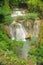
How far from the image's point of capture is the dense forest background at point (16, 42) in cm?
1155

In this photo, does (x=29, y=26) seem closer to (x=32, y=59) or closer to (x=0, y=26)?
(x=0, y=26)

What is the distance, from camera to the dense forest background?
11.5 meters

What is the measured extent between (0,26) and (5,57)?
4417 mm

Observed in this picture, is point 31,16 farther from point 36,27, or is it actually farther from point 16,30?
point 16,30

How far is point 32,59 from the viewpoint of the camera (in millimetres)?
12938

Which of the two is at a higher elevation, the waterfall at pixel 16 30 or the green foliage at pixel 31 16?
the green foliage at pixel 31 16

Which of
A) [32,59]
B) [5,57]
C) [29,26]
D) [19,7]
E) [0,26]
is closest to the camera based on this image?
[5,57]

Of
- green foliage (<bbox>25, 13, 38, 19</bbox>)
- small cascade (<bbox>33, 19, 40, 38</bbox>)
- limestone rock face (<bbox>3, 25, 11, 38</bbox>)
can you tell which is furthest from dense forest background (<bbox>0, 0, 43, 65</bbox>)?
small cascade (<bbox>33, 19, 40, 38</bbox>)

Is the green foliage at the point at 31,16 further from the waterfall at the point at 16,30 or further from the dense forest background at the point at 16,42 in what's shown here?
the waterfall at the point at 16,30

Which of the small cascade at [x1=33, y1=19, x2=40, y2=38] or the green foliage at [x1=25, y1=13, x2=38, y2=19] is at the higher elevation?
the green foliage at [x1=25, y1=13, x2=38, y2=19]

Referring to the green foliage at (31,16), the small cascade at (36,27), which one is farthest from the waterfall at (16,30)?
the green foliage at (31,16)

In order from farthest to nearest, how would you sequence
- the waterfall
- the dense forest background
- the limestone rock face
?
the waterfall, the limestone rock face, the dense forest background

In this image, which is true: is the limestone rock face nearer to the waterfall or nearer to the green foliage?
the waterfall

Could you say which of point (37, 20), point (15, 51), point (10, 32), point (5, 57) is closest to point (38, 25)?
point (37, 20)
